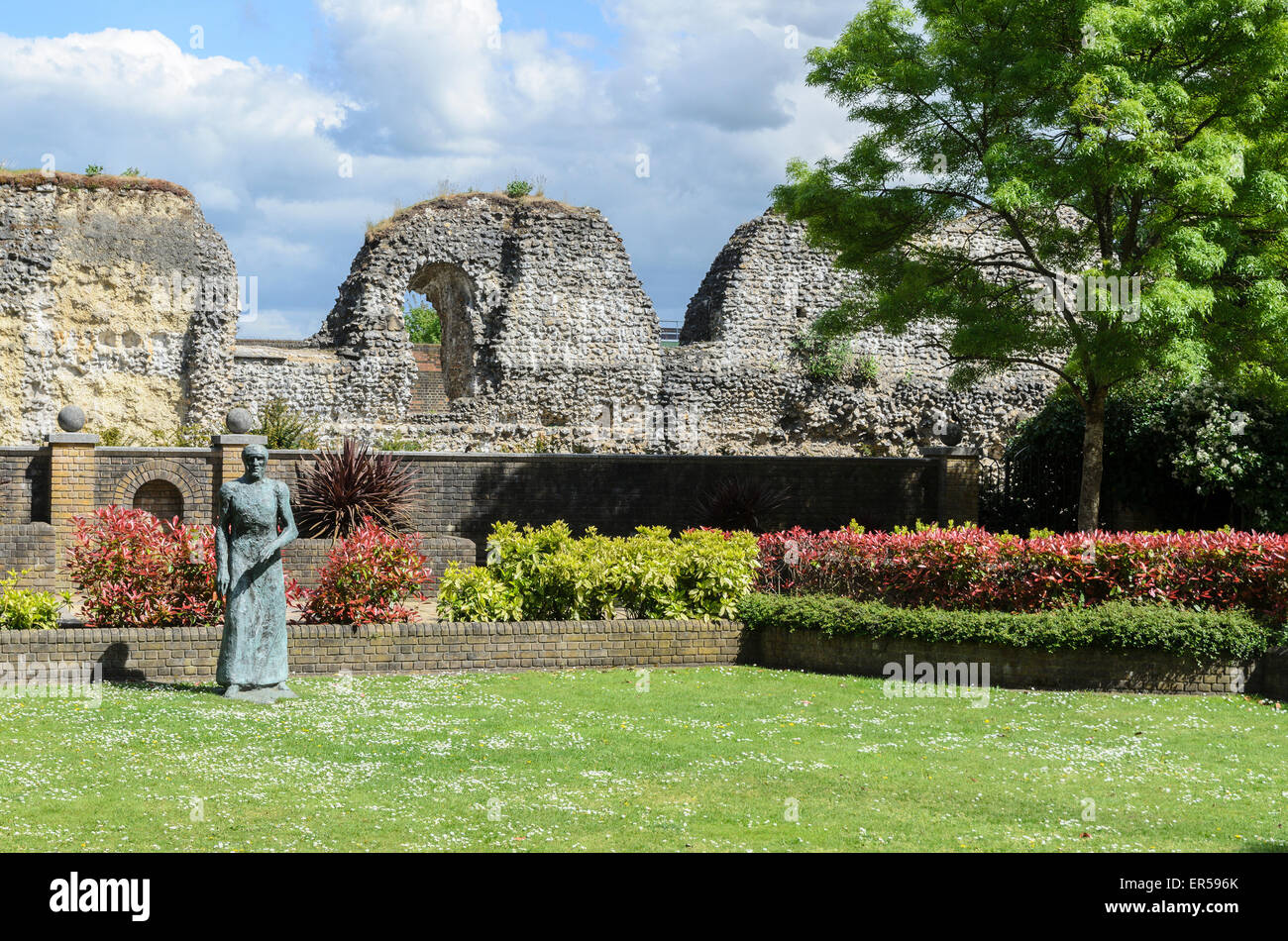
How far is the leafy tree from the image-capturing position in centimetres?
1242

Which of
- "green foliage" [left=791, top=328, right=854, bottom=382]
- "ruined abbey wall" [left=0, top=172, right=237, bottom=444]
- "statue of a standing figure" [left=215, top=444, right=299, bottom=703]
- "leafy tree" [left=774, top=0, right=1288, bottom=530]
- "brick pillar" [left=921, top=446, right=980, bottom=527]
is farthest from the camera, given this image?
"green foliage" [left=791, top=328, right=854, bottom=382]

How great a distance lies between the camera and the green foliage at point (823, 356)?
25.3m

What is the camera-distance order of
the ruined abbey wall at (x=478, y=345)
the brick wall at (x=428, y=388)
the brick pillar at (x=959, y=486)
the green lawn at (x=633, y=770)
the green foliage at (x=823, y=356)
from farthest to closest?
1. the brick wall at (x=428, y=388)
2. the green foliage at (x=823, y=356)
3. the ruined abbey wall at (x=478, y=345)
4. the brick pillar at (x=959, y=486)
5. the green lawn at (x=633, y=770)

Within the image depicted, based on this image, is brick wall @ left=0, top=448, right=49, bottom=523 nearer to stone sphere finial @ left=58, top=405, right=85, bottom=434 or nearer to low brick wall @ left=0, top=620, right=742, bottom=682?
stone sphere finial @ left=58, top=405, right=85, bottom=434

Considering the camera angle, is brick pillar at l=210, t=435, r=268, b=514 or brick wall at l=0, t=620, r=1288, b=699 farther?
brick pillar at l=210, t=435, r=268, b=514

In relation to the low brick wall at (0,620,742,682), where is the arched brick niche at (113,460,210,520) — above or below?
above

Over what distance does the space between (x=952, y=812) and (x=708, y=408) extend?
19.0m

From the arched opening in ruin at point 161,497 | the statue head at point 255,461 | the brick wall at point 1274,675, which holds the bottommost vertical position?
the brick wall at point 1274,675

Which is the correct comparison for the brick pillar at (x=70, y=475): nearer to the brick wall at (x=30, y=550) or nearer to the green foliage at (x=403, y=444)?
the brick wall at (x=30, y=550)

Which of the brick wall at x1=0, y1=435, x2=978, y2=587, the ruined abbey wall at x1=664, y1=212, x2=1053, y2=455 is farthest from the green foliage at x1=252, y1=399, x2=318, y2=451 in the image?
the ruined abbey wall at x1=664, y1=212, x2=1053, y2=455

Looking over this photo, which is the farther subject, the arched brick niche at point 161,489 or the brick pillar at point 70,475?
the arched brick niche at point 161,489

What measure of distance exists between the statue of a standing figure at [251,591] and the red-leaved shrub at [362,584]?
1380mm

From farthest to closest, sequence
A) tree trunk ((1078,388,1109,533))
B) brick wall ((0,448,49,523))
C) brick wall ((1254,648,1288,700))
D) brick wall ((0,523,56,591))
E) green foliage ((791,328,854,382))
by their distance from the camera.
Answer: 1. green foliage ((791,328,854,382))
2. brick wall ((0,448,49,523))
3. brick wall ((0,523,56,591))
4. tree trunk ((1078,388,1109,533))
5. brick wall ((1254,648,1288,700))

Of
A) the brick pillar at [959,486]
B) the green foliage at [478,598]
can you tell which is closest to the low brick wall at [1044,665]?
the green foliage at [478,598]
